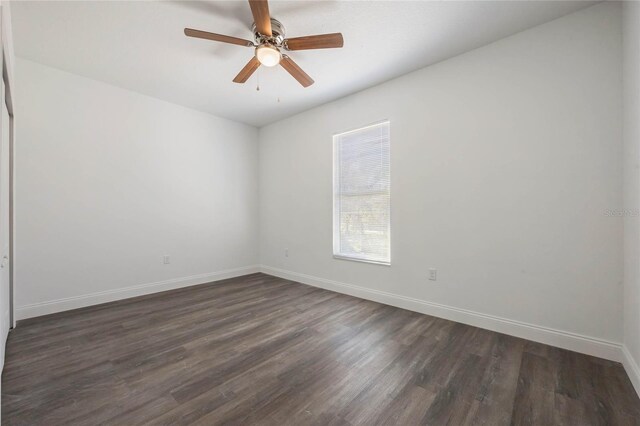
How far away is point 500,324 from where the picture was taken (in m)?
2.46

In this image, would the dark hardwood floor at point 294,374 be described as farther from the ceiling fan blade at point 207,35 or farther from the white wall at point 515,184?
the ceiling fan blade at point 207,35

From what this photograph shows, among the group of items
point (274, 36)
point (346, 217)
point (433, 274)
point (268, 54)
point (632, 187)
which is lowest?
point (433, 274)

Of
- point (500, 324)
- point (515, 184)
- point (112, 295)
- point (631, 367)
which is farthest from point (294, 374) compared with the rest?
point (112, 295)

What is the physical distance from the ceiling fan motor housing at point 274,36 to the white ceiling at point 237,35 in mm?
70

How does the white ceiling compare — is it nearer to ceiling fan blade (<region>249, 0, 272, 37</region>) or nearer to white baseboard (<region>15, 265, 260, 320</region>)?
ceiling fan blade (<region>249, 0, 272, 37</region>)

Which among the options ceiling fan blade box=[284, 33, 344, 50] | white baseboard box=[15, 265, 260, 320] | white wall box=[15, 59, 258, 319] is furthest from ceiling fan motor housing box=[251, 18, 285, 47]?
white baseboard box=[15, 265, 260, 320]

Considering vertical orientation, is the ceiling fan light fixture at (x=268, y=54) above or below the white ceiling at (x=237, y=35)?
below

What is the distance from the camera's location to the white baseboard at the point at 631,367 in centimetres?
165

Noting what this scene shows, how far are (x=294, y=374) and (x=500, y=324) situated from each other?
2020 mm

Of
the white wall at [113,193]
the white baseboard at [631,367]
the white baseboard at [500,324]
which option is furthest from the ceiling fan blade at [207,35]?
the white baseboard at [631,367]

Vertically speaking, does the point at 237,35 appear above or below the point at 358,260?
above

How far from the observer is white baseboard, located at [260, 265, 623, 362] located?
2.03 meters

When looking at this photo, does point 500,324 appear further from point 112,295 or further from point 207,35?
point 112,295

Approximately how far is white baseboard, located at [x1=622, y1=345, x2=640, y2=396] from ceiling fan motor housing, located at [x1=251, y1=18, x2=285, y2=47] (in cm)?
351
